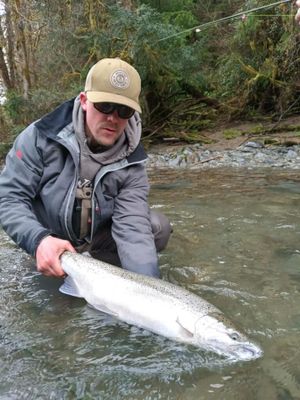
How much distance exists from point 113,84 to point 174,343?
156 centimetres

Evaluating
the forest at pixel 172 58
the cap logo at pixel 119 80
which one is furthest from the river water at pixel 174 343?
the forest at pixel 172 58

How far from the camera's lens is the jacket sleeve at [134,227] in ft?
10.3

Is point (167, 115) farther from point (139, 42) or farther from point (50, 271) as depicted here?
point (50, 271)

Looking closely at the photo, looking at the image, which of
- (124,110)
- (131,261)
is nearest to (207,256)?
(131,261)

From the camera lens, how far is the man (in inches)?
121

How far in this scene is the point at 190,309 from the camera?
8.03ft

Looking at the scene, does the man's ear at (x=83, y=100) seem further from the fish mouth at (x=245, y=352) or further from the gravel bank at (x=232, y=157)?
the gravel bank at (x=232, y=157)

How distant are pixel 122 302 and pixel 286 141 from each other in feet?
23.7

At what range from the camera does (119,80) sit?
3.05 m

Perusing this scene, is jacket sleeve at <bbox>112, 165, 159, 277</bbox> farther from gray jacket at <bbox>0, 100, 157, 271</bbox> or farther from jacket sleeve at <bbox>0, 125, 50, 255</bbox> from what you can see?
jacket sleeve at <bbox>0, 125, 50, 255</bbox>

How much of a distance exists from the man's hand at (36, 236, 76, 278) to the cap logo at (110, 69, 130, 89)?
1.01 meters

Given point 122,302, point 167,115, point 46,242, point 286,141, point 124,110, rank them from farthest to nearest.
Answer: point 167,115, point 286,141, point 124,110, point 46,242, point 122,302

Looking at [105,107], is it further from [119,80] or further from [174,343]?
[174,343]

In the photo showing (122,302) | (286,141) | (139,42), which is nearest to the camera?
(122,302)
